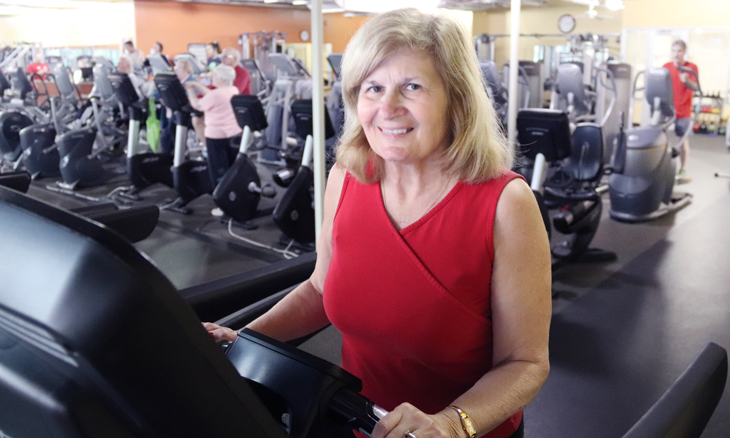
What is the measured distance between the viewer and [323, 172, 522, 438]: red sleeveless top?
3.35 ft

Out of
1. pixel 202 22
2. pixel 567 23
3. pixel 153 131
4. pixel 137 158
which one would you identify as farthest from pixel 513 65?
pixel 202 22

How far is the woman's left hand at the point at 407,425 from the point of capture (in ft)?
2.40

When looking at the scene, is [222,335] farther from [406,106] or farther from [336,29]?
[336,29]

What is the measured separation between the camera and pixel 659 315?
142 inches

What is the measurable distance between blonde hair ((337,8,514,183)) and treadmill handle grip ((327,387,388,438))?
1.46 ft

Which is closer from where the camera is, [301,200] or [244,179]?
[301,200]

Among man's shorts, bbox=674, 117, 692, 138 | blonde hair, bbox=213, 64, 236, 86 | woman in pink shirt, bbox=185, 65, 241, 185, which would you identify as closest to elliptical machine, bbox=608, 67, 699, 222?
man's shorts, bbox=674, 117, 692, 138

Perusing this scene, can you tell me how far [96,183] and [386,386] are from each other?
7032 mm

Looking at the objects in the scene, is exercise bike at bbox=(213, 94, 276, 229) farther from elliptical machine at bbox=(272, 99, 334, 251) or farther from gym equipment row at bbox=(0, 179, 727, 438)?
gym equipment row at bbox=(0, 179, 727, 438)

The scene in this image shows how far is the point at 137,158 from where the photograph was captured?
630 cm

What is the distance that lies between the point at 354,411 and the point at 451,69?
57 centimetres

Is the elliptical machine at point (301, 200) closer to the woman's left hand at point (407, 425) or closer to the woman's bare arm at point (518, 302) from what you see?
the woman's bare arm at point (518, 302)

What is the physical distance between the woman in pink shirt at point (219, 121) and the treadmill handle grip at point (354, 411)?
548 cm

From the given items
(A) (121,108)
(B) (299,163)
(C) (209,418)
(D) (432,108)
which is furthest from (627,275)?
(A) (121,108)
